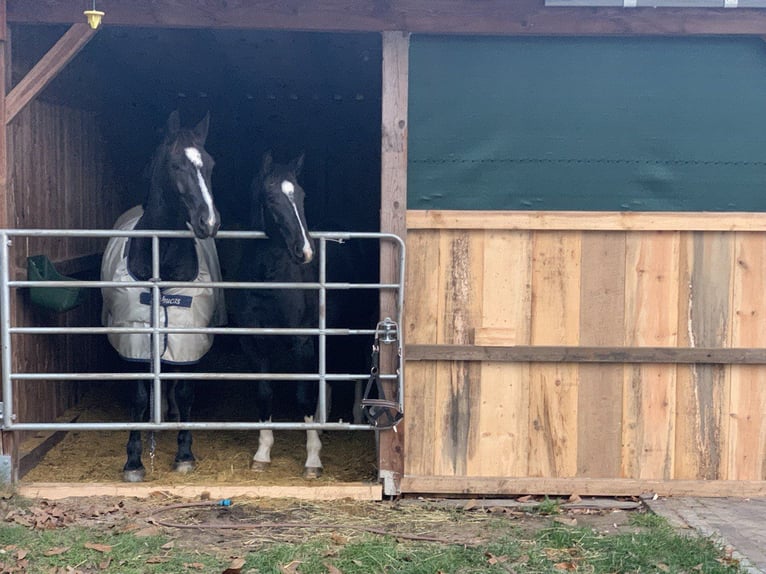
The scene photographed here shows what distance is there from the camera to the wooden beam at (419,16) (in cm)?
496

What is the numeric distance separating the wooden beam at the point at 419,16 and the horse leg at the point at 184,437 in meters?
2.13

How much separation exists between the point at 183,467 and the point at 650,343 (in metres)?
2.78

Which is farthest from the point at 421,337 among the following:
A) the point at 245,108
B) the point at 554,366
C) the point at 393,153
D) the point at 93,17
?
the point at 245,108

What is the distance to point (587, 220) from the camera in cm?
507

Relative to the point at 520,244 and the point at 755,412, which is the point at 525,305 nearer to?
the point at 520,244

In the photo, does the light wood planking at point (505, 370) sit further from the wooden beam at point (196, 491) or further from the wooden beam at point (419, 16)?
the wooden beam at point (419, 16)

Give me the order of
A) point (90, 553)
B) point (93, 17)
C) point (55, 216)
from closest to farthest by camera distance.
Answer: point (90, 553) → point (93, 17) → point (55, 216)

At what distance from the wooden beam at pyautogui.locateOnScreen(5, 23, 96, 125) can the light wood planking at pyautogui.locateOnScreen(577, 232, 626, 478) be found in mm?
2932

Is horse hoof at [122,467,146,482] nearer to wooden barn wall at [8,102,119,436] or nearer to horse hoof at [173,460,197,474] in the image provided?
horse hoof at [173,460,197,474]

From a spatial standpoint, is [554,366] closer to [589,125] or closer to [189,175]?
[589,125]

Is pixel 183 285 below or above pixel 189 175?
below

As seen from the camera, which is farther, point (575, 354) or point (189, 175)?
point (575, 354)

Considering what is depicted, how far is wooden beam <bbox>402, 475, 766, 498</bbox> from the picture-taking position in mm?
5168

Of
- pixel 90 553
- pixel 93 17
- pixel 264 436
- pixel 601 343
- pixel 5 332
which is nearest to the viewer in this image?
pixel 90 553
